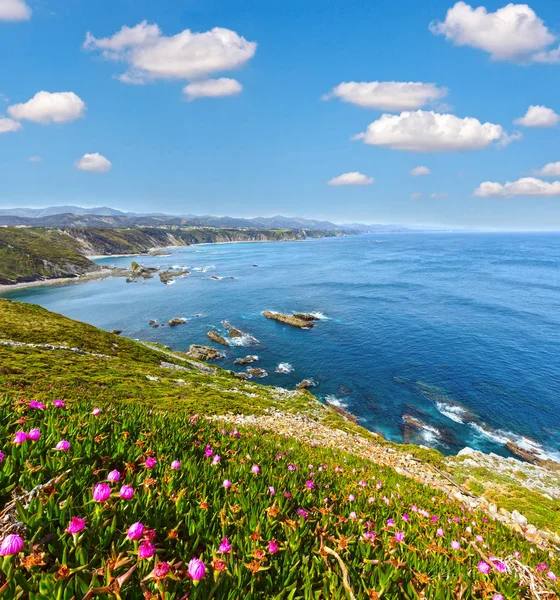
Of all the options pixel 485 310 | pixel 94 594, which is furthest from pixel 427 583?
pixel 485 310

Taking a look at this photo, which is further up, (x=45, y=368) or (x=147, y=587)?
(x=147, y=587)

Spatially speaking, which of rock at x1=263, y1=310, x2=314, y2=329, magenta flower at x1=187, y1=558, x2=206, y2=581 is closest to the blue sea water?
rock at x1=263, y1=310, x2=314, y2=329

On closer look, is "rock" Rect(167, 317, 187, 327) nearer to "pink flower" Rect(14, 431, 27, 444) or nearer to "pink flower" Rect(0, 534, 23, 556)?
"pink flower" Rect(14, 431, 27, 444)

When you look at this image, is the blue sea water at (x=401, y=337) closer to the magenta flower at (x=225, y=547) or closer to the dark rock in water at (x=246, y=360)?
the dark rock in water at (x=246, y=360)

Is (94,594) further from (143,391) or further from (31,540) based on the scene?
(143,391)

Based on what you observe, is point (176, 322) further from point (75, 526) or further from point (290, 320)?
point (75, 526)

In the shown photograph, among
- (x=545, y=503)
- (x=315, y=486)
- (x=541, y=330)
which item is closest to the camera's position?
(x=315, y=486)

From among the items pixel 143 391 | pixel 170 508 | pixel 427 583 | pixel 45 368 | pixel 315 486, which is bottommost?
pixel 143 391
